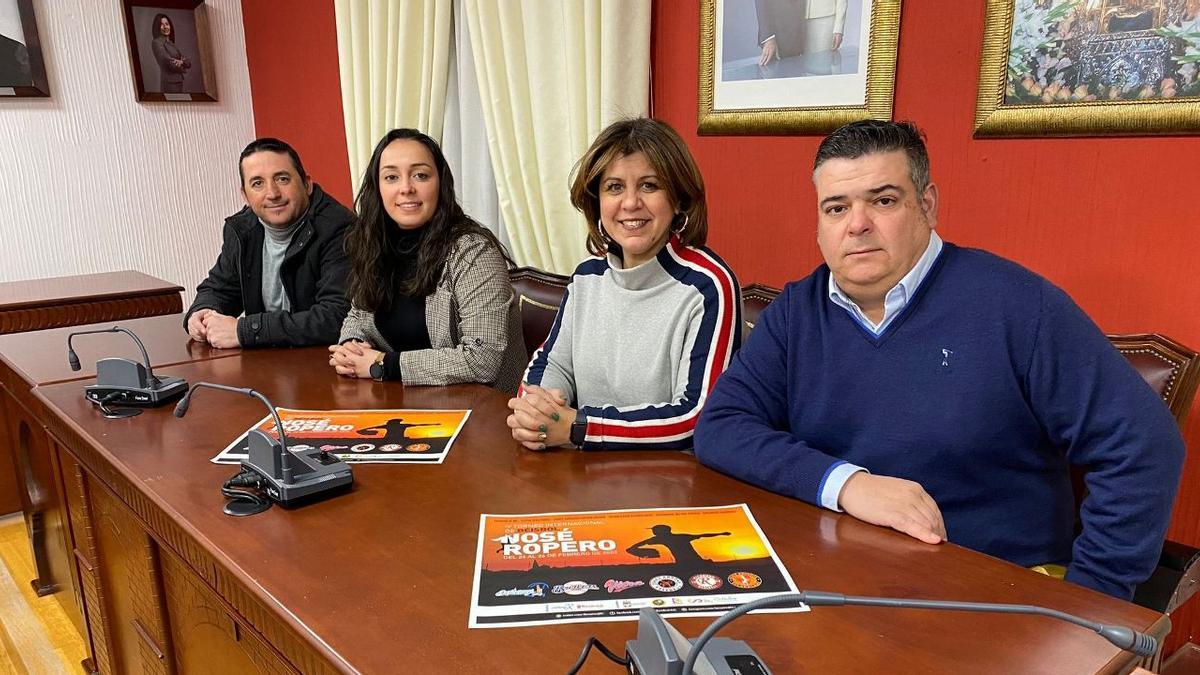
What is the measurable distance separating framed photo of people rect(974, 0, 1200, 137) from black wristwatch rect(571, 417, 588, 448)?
3.59 feet

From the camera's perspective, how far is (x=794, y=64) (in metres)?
2.06

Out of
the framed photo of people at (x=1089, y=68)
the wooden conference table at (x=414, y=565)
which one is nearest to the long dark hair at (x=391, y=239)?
the wooden conference table at (x=414, y=565)

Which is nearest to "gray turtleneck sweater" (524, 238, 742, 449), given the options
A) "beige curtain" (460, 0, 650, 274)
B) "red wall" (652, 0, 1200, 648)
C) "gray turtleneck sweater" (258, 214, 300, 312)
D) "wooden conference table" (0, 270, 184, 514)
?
"red wall" (652, 0, 1200, 648)

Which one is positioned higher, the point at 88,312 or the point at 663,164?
the point at 663,164

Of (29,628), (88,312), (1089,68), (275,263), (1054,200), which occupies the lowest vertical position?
(29,628)

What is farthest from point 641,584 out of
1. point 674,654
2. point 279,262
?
point 279,262

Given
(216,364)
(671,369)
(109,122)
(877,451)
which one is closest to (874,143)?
(877,451)

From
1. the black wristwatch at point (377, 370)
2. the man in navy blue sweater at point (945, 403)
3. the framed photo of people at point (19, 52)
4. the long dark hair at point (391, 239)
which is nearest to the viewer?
the man in navy blue sweater at point (945, 403)

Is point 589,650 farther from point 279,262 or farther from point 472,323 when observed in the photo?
point 279,262

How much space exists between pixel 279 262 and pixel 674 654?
2.08m

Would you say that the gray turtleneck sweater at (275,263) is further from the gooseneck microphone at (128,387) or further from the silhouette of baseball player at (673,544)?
the silhouette of baseball player at (673,544)

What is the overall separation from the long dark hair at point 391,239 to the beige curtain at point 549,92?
0.61 meters

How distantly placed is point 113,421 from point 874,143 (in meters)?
1.47

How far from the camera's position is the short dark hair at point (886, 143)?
1.25m
